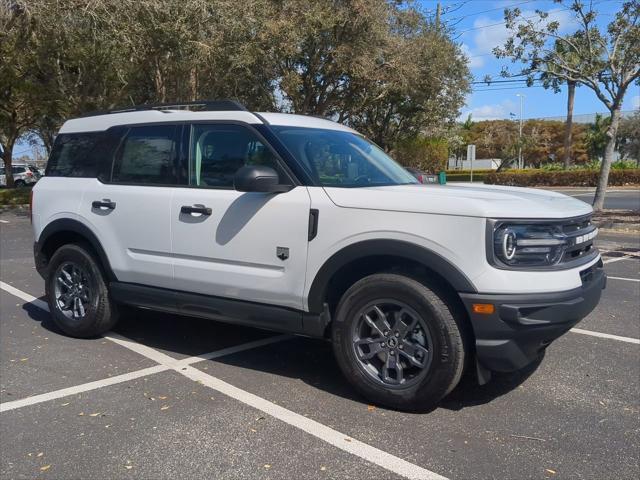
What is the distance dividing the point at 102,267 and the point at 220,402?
6.57 feet

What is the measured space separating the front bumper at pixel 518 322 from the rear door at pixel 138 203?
8.15 ft

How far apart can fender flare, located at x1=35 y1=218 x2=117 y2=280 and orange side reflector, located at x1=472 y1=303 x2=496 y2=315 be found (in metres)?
3.17

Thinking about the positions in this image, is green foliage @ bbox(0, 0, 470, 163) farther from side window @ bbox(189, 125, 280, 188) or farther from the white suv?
side window @ bbox(189, 125, 280, 188)

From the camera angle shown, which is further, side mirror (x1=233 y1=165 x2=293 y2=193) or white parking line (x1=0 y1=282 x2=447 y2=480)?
side mirror (x1=233 y1=165 x2=293 y2=193)

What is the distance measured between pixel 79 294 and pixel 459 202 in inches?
145

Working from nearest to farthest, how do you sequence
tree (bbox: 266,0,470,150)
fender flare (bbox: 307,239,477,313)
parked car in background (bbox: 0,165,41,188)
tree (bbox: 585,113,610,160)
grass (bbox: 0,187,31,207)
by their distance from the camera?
fender flare (bbox: 307,239,477,313) → tree (bbox: 266,0,470,150) → grass (bbox: 0,187,31,207) → parked car in background (bbox: 0,165,41,188) → tree (bbox: 585,113,610,160)

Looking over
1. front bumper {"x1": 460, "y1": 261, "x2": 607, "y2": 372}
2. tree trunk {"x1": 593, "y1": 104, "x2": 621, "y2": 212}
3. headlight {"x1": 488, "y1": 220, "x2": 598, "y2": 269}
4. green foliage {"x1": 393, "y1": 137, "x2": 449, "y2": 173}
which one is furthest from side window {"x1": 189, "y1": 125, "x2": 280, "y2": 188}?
green foliage {"x1": 393, "y1": 137, "x2": 449, "y2": 173}

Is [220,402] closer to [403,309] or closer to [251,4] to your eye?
[403,309]

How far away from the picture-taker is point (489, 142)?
197 feet

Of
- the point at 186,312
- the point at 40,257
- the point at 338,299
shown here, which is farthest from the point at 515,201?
the point at 40,257

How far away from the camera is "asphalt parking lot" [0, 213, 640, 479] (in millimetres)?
3168

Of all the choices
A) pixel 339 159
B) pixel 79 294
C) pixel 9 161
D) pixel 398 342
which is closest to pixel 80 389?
pixel 79 294

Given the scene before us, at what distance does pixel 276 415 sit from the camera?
3.78m

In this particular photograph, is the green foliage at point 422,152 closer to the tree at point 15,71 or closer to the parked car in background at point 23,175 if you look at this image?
the tree at point 15,71
